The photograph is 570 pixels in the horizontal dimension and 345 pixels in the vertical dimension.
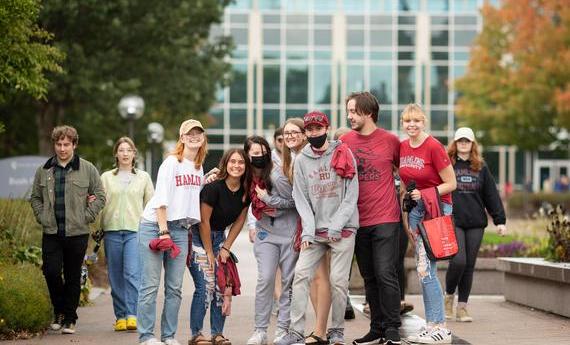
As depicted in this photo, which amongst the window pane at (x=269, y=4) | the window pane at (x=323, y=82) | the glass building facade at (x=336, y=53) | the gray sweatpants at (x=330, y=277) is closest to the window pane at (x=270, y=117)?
the glass building facade at (x=336, y=53)

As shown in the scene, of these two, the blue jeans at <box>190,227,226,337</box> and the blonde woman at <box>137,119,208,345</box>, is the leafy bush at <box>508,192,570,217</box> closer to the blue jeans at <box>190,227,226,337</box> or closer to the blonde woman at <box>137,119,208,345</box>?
the blue jeans at <box>190,227,226,337</box>

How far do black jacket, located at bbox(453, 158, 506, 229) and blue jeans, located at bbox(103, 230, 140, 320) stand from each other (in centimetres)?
316

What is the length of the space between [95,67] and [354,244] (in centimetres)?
2298

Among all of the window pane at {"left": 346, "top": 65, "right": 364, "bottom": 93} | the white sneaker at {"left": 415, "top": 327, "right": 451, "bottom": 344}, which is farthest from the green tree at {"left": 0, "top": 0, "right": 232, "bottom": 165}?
the window pane at {"left": 346, "top": 65, "right": 364, "bottom": 93}

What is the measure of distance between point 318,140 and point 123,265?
3.22 meters

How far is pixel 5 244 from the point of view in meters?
13.5

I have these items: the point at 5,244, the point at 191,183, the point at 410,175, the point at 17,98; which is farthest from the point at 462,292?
the point at 17,98

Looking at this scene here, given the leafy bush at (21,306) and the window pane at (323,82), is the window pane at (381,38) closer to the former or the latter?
the window pane at (323,82)

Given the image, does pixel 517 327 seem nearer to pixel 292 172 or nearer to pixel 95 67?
pixel 292 172

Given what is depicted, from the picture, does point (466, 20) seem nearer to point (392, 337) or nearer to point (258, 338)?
point (258, 338)

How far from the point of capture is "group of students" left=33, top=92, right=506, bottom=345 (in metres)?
9.92

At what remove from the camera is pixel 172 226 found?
10.1m

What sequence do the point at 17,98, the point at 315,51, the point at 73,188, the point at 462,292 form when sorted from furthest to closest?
the point at 315,51 → the point at 17,98 → the point at 462,292 → the point at 73,188

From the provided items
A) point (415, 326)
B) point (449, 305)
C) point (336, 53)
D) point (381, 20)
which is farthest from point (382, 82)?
point (415, 326)
